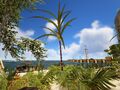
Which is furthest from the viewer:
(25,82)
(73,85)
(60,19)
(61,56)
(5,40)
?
(5,40)

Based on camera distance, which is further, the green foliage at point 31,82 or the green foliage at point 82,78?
the green foliage at point 31,82

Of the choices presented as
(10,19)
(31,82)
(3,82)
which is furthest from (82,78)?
(10,19)

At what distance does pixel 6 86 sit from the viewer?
7750 millimetres

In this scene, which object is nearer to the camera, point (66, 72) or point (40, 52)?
point (66, 72)

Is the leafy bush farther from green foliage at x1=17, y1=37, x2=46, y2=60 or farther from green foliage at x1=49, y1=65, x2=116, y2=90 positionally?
green foliage at x1=17, y1=37, x2=46, y2=60

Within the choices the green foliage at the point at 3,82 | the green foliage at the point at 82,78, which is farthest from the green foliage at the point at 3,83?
the green foliage at the point at 82,78

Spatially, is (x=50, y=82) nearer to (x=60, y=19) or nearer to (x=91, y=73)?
(x=91, y=73)

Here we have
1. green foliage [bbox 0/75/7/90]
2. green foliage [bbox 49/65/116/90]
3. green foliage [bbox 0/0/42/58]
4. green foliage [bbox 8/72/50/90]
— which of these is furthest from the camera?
green foliage [bbox 0/0/42/58]

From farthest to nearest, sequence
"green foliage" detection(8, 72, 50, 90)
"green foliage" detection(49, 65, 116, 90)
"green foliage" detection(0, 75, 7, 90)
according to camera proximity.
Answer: "green foliage" detection(8, 72, 50, 90) → "green foliage" detection(49, 65, 116, 90) → "green foliage" detection(0, 75, 7, 90)

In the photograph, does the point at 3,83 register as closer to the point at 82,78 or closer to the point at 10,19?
the point at 82,78

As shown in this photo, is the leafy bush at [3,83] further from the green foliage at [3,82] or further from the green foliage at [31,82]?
the green foliage at [31,82]

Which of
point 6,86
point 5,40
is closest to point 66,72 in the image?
point 6,86

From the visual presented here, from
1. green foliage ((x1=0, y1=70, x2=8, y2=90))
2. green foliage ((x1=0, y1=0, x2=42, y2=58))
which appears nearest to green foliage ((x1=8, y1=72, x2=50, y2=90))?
green foliage ((x1=0, y1=70, x2=8, y2=90))

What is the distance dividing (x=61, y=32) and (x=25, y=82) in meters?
2.25
